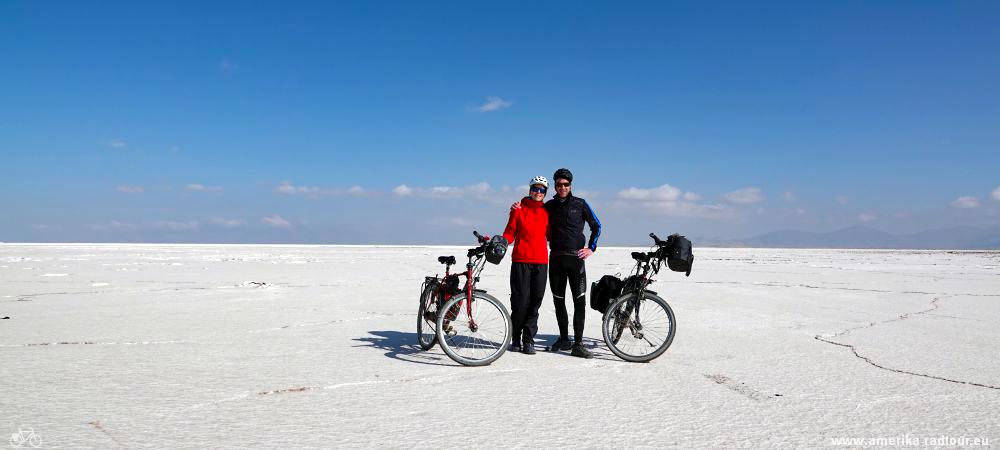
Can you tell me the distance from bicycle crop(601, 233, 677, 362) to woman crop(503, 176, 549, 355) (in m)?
0.79

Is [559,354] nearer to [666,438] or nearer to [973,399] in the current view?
[666,438]

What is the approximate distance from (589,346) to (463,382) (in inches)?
86.3

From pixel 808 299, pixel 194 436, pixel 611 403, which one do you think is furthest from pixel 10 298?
pixel 808 299

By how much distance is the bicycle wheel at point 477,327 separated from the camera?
18.1ft

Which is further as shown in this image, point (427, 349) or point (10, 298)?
point (10, 298)

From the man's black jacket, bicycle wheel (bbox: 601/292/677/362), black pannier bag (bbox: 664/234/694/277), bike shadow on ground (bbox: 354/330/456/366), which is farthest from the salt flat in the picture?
the man's black jacket

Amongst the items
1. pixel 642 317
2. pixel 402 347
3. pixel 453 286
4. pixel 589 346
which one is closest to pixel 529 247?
pixel 453 286

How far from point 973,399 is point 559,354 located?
345 centimetres

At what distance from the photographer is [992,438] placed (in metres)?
3.54

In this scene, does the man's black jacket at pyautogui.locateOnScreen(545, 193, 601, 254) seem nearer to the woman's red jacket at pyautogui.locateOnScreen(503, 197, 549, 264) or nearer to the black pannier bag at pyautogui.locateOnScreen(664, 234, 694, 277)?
the woman's red jacket at pyautogui.locateOnScreen(503, 197, 549, 264)

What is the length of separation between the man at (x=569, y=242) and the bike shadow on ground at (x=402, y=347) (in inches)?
53.9

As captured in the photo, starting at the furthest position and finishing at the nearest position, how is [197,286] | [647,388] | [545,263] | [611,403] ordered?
[197,286]
[545,263]
[647,388]
[611,403]

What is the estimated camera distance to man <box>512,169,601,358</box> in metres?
5.95

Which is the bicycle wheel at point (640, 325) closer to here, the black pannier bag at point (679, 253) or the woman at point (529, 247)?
the black pannier bag at point (679, 253)
